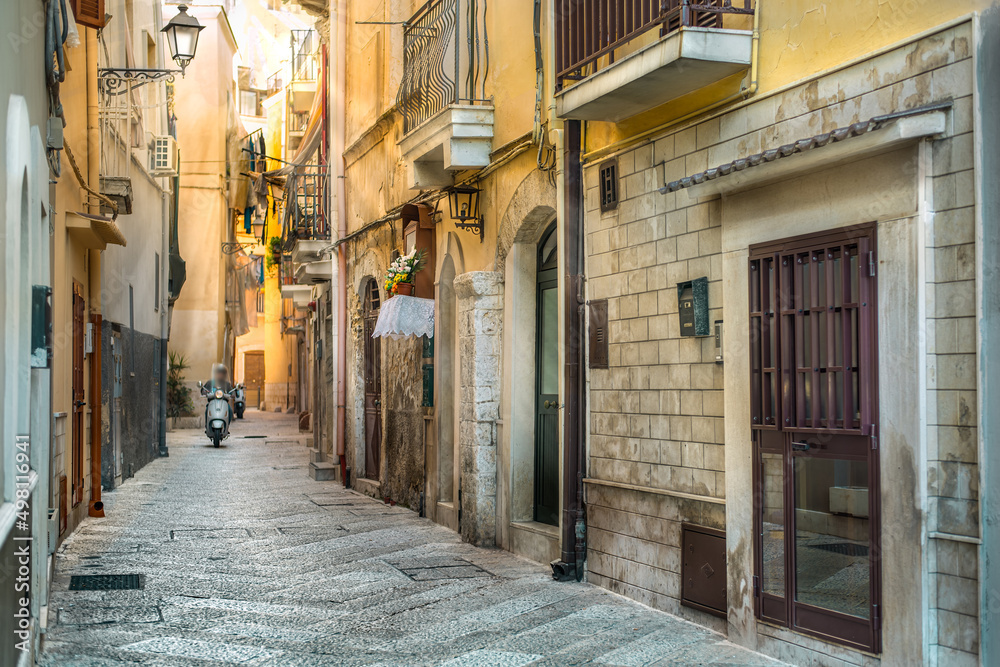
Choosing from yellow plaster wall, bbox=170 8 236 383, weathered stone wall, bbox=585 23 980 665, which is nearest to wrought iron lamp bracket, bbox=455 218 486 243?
weathered stone wall, bbox=585 23 980 665

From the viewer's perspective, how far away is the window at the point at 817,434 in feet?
17.7

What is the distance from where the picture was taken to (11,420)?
460 cm

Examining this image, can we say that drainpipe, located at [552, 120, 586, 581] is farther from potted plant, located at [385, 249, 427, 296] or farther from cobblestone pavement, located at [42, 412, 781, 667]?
potted plant, located at [385, 249, 427, 296]

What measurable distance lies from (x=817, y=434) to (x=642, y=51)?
265 cm

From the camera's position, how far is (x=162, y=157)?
1916cm

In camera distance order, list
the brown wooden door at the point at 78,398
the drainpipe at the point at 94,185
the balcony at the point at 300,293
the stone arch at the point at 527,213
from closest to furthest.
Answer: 1. the stone arch at the point at 527,213
2. the brown wooden door at the point at 78,398
3. the drainpipe at the point at 94,185
4. the balcony at the point at 300,293

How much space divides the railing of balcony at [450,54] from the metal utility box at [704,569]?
518 cm

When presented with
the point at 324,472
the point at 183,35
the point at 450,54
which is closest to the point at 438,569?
the point at 450,54

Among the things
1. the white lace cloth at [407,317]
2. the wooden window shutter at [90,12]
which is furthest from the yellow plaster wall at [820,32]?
the wooden window shutter at [90,12]

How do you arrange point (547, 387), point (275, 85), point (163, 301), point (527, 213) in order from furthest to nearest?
point (275, 85) < point (163, 301) < point (547, 387) < point (527, 213)

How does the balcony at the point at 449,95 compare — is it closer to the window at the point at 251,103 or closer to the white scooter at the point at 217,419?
the white scooter at the point at 217,419

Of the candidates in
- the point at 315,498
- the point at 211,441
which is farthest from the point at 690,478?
the point at 211,441

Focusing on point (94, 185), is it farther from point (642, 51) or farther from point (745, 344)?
point (745, 344)

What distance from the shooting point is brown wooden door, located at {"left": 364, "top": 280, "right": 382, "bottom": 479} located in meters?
15.1
